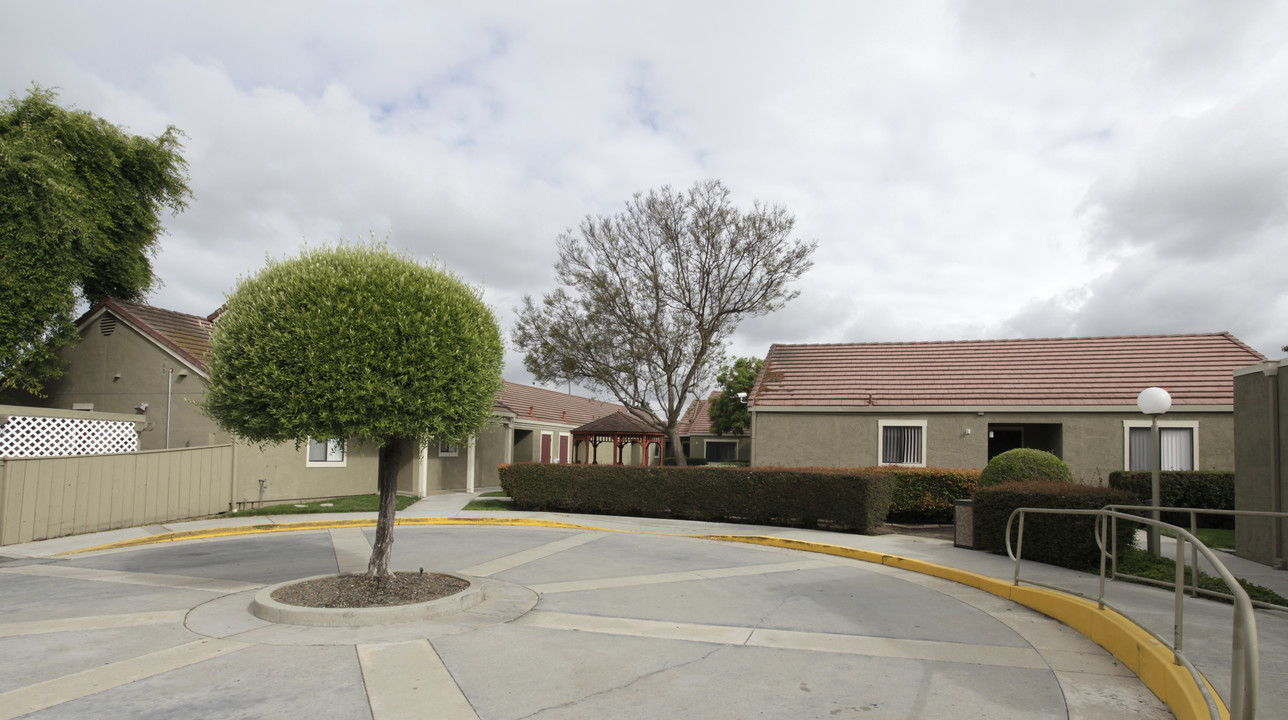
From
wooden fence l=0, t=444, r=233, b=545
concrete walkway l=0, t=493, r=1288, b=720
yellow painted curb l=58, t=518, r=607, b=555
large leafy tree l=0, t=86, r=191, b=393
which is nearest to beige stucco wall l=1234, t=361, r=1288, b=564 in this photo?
concrete walkway l=0, t=493, r=1288, b=720

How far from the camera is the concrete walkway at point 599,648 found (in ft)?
16.8

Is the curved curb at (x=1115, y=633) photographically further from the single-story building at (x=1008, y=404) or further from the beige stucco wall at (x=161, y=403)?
the beige stucco wall at (x=161, y=403)

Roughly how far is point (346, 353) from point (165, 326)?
657 inches

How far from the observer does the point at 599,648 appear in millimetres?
6457

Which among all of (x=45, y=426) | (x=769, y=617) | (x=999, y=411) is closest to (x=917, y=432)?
(x=999, y=411)

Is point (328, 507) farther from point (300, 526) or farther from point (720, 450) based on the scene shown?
point (720, 450)

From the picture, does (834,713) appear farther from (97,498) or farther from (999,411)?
(999,411)

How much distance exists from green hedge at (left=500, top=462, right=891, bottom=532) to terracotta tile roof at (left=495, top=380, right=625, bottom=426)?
7.68m

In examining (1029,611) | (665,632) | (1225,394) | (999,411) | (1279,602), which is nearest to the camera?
(665,632)

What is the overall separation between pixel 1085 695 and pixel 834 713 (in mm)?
1929

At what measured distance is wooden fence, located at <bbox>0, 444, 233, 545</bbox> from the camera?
13.1 m

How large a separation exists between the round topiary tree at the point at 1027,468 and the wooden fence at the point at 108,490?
17.1 m

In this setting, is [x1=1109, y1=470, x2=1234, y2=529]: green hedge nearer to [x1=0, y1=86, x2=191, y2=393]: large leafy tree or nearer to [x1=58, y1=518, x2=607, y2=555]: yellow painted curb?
[x1=58, y1=518, x2=607, y2=555]: yellow painted curb

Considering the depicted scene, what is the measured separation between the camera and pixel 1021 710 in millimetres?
4996
